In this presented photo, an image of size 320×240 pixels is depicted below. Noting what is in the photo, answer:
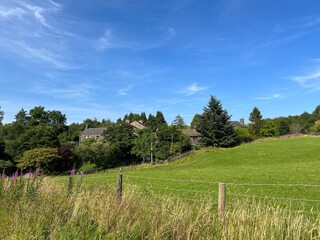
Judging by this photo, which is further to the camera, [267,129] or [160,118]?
[160,118]

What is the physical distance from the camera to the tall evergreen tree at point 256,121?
72.9 meters

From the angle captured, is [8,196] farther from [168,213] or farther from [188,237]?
[188,237]

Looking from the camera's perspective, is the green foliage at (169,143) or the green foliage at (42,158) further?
the green foliage at (169,143)

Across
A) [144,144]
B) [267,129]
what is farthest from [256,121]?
[144,144]

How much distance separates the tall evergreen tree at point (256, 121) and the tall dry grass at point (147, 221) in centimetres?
6986

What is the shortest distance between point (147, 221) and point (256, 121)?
2851 inches

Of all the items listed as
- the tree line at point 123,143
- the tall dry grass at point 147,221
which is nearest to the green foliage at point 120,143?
the tree line at point 123,143

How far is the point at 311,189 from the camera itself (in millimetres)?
13031

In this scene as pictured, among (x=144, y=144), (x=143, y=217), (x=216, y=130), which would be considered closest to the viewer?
(x=143, y=217)

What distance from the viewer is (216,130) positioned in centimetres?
4747

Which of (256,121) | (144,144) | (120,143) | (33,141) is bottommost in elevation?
(144,144)

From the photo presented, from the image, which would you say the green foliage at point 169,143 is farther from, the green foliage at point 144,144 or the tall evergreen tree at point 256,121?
the tall evergreen tree at point 256,121

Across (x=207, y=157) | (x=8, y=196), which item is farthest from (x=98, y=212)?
(x=207, y=157)

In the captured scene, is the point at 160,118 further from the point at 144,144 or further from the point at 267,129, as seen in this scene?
the point at 144,144
